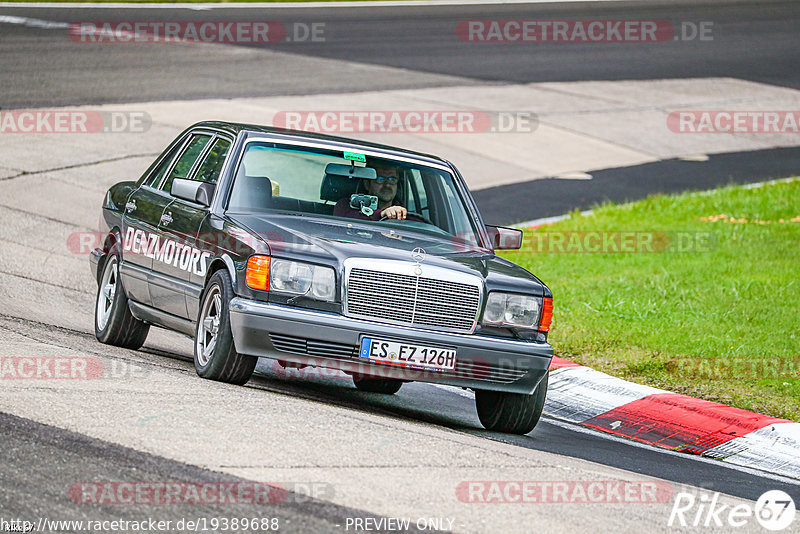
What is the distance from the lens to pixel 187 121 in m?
20.0

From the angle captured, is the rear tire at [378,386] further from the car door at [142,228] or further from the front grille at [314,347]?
the front grille at [314,347]

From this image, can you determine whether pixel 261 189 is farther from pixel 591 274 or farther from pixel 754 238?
pixel 754 238

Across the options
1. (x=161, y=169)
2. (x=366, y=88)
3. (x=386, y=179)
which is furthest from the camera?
(x=366, y=88)

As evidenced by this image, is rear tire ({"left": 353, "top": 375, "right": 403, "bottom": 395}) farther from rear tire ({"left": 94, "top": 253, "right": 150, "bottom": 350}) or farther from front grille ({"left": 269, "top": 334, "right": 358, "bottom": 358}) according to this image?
front grille ({"left": 269, "top": 334, "right": 358, "bottom": 358})

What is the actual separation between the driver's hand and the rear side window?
1472mm

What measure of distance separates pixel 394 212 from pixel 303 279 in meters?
1.41

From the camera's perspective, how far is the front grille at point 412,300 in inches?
286

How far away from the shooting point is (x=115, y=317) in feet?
30.0

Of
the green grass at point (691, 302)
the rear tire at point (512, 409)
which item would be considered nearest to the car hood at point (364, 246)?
the rear tire at point (512, 409)

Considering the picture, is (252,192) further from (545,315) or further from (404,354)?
(545,315)

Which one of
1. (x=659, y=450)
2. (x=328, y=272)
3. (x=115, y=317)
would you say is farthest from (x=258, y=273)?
(x=659, y=450)

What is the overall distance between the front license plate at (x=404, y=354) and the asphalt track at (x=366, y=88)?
0.35 meters

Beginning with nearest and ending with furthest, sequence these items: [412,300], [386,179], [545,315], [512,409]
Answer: [412,300]
[545,315]
[512,409]
[386,179]

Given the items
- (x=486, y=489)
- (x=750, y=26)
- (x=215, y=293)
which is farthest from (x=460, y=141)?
(x=750, y=26)
